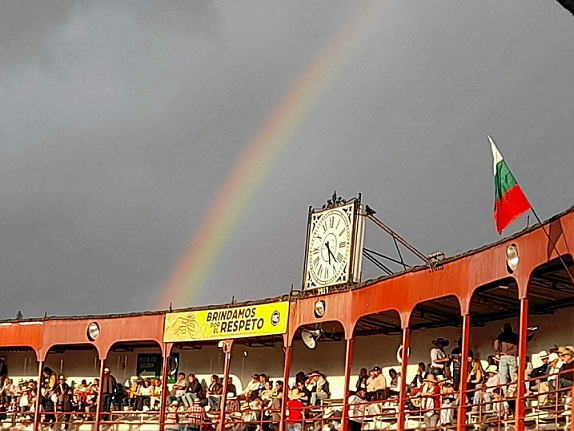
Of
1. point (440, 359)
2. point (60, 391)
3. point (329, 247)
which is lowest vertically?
point (60, 391)

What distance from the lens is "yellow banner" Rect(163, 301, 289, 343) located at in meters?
28.5

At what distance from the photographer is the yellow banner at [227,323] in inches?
1121

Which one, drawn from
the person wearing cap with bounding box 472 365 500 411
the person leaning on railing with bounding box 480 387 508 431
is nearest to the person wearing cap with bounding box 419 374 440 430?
the person wearing cap with bounding box 472 365 500 411

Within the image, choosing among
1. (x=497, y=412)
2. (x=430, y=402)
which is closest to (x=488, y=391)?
(x=497, y=412)

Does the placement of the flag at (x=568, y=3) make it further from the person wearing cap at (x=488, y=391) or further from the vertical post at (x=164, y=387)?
the vertical post at (x=164, y=387)

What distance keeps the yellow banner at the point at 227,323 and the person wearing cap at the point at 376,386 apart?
2.53 metres

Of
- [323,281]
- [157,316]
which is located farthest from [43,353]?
[323,281]

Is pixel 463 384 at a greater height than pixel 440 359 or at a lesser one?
lesser

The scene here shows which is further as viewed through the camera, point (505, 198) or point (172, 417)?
point (172, 417)

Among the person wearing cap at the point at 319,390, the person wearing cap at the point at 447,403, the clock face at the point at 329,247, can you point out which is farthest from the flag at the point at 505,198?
the person wearing cap at the point at 319,390

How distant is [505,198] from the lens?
60.7 feet

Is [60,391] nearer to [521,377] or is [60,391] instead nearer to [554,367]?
[554,367]

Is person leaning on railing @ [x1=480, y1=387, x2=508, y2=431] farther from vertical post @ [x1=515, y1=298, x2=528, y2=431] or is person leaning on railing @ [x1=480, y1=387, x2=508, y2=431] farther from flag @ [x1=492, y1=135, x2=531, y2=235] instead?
flag @ [x1=492, y1=135, x2=531, y2=235]

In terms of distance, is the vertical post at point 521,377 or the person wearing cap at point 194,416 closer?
the vertical post at point 521,377
